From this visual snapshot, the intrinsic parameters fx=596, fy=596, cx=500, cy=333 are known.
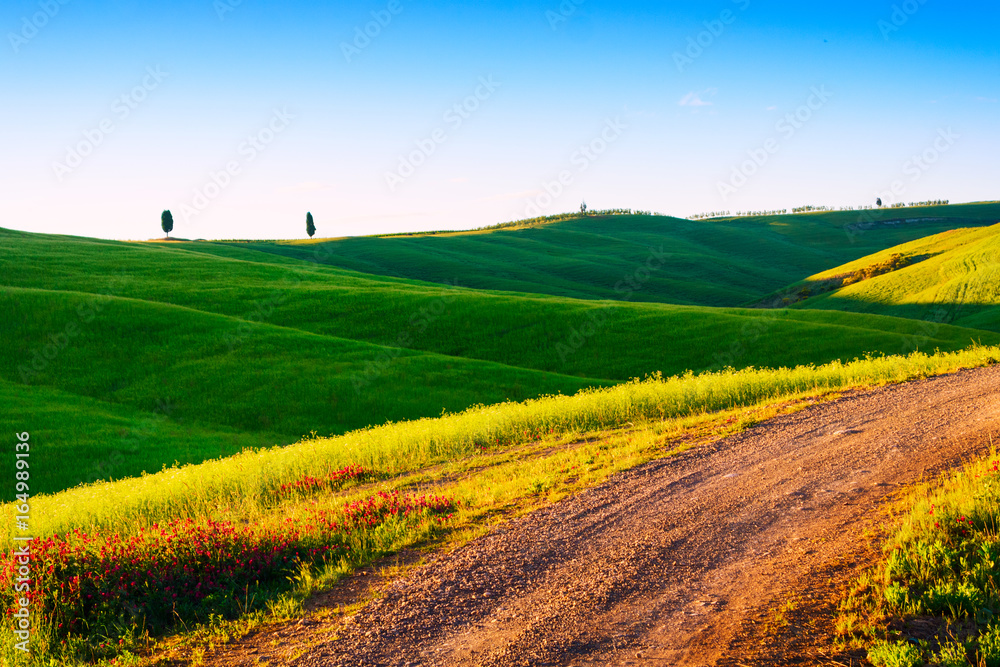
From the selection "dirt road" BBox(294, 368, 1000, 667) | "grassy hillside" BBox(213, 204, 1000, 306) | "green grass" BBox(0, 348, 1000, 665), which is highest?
"grassy hillside" BBox(213, 204, 1000, 306)

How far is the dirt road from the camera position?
6145mm

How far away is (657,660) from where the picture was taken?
18.7 feet

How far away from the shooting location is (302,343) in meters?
37.2

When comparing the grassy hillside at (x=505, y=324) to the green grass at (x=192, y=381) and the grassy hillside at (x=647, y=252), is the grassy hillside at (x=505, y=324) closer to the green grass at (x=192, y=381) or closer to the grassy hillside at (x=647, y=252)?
the green grass at (x=192, y=381)

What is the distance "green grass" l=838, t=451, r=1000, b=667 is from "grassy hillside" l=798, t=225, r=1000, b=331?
49636mm

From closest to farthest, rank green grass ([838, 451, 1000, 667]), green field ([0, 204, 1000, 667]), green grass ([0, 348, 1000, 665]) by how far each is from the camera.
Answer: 1. green grass ([838, 451, 1000, 667])
2. green grass ([0, 348, 1000, 665])
3. green field ([0, 204, 1000, 667])

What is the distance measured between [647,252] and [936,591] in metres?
129

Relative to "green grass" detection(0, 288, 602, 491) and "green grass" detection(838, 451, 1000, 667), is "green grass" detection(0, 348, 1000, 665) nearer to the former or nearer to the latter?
"green grass" detection(838, 451, 1000, 667)

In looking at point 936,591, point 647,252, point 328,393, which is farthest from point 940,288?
point 647,252

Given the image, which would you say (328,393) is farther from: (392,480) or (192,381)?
(392,480)

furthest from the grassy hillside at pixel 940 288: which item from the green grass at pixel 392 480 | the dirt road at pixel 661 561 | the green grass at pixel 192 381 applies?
the dirt road at pixel 661 561

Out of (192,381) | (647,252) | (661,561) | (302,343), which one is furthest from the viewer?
(647,252)

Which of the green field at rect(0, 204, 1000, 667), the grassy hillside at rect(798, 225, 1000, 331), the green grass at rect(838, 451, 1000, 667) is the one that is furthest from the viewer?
the grassy hillside at rect(798, 225, 1000, 331)

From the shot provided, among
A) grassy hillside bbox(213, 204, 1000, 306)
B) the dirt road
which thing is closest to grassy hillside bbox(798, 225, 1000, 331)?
grassy hillside bbox(213, 204, 1000, 306)
